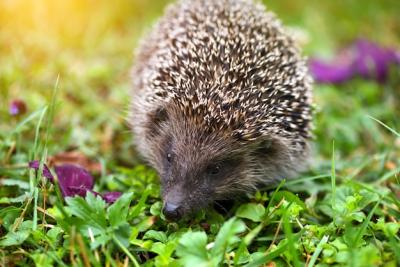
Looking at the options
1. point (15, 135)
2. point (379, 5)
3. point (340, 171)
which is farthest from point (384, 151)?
point (379, 5)

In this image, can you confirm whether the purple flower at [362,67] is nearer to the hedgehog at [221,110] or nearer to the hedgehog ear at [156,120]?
the hedgehog at [221,110]

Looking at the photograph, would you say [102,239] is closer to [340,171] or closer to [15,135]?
[15,135]

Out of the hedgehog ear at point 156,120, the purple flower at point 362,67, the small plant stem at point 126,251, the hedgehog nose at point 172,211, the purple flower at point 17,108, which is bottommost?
the small plant stem at point 126,251

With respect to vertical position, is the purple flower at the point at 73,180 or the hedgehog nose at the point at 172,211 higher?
the purple flower at the point at 73,180

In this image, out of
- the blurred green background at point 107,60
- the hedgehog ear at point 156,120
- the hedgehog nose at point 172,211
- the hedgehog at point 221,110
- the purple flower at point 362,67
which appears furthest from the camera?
the purple flower at point 362,67

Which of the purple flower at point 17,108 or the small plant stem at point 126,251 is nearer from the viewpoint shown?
the small plant stem at point 126,251

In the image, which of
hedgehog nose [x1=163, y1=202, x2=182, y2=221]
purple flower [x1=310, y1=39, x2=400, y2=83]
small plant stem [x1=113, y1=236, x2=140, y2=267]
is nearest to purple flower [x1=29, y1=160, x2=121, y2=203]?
hedgehog nose [x1=163, y1=202, x2=182, y2=221]

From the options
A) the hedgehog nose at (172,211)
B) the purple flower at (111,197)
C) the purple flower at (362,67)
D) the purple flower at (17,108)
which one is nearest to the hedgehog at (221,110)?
the hedgehog nose at (172,211)

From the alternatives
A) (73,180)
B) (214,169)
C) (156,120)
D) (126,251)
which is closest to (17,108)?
(73,180)
